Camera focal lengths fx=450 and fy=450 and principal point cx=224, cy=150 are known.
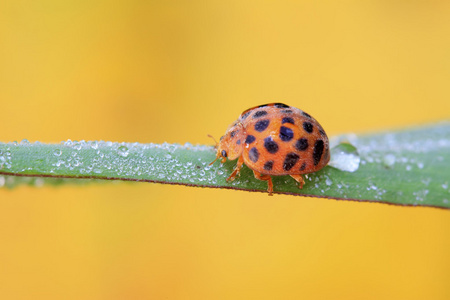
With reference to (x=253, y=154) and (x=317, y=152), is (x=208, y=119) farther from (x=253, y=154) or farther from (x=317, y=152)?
(x=317, y=152)

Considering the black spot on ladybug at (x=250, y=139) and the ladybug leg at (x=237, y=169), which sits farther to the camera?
the black spot on ladybug at (x=250, y=139)

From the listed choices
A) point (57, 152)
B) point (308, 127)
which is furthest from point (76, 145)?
point (308, 127)

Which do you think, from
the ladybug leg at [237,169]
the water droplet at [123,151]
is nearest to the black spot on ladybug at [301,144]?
the ladybug leg at [237,169]

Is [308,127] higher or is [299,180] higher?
[308,127]

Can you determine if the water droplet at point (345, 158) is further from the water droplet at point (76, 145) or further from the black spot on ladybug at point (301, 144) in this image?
the water droplet at point (76, 145)

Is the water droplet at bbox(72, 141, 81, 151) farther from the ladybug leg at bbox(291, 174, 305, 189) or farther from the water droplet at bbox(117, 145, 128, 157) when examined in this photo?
the ladybug leg at bbox(291, 174, 305, 189)
